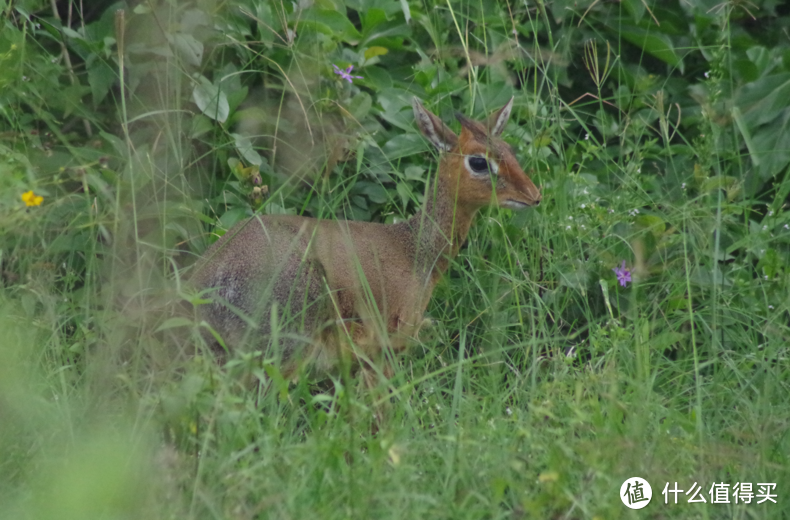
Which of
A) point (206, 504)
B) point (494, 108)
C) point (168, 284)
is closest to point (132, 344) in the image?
point (168, 284)

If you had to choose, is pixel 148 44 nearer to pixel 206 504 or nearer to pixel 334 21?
pixel 334 21

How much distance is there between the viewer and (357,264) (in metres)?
3.41

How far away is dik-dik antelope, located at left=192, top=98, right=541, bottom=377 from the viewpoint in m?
3.62

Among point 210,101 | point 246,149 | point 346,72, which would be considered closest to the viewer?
point 210,101

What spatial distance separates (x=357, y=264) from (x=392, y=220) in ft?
3.88

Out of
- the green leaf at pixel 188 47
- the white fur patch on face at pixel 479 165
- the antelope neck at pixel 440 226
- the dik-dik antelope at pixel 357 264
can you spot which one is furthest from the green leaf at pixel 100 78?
the white fur patch on face at pixel 479 165

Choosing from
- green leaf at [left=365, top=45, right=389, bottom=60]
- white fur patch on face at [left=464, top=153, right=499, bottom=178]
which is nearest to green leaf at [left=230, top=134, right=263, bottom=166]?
green leaf at [left=365, top=45, right=389, bottom=60]

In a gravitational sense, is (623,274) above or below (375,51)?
below

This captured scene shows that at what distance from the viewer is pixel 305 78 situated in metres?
4.13

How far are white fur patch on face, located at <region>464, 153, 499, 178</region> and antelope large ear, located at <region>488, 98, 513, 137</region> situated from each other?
0.14 metres

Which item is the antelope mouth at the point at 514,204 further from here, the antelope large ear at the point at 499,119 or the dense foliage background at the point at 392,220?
the antelope large ear at the point at 499,119

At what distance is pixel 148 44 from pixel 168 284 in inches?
48.1

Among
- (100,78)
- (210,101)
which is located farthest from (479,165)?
(100,78)

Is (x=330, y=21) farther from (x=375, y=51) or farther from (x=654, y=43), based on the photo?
(x=654, y=43)
